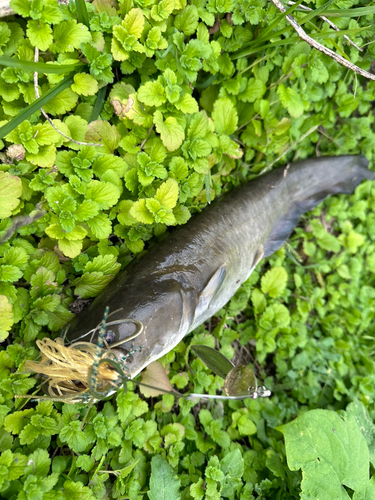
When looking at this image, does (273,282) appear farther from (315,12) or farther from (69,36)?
(69,36)

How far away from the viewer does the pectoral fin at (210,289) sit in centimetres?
226

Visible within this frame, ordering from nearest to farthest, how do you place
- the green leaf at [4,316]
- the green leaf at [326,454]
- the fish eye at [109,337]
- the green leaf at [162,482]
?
the fish eye at [109,337]
the green leaf at [4,316]
the green leaf at [162,482]
the green leaf at [326,454]

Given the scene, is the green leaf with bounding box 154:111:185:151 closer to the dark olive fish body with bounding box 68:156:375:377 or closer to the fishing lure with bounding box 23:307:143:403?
the dark olive fish body with bounding box 68:156:375:377

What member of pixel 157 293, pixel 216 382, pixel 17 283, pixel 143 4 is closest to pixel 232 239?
pixel 157 293

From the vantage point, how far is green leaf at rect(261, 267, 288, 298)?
3104 millimetres

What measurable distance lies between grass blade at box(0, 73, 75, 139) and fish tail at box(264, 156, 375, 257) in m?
1.77

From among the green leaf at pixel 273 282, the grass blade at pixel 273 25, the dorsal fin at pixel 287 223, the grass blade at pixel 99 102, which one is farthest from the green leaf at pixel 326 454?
the grass blade at pixel 273 25

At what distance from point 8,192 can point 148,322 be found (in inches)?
42.5

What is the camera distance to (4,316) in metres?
1.93

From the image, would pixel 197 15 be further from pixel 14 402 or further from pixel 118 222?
pixel 14 402

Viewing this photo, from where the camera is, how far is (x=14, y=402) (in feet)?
6.70

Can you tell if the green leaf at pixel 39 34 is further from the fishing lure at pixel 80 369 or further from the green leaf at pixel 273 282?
the green leaf at pixel 273 282

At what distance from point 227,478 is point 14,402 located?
1568 millimetres

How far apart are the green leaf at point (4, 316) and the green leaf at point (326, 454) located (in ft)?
6.57
